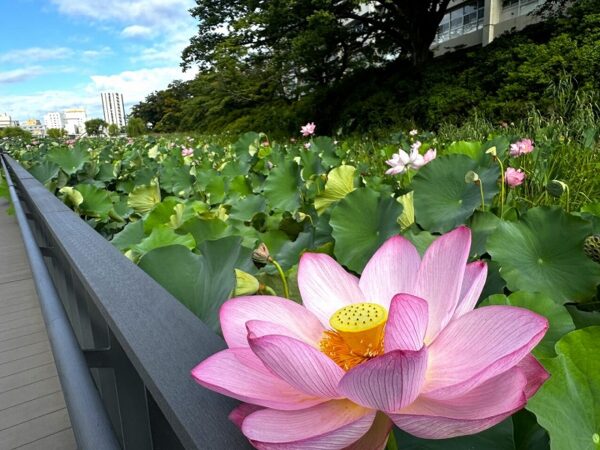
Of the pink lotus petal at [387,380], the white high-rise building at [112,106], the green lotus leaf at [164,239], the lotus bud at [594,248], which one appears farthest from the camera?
the white high-rise building at [112,106]

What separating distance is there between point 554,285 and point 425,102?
9168 millimetres

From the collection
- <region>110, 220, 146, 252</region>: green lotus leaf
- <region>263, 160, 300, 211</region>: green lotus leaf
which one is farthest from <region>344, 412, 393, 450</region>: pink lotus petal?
<region>263, 160, 300, 211</region>: green lotus leaf

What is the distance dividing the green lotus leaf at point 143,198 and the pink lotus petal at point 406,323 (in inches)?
58.3

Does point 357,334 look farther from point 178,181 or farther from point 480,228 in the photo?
point 178,181

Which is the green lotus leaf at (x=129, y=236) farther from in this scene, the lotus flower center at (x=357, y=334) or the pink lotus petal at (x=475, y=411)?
the pink lotus petal at (x=475, y=411)

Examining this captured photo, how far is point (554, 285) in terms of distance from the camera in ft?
2.14

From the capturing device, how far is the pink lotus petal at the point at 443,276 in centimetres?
33

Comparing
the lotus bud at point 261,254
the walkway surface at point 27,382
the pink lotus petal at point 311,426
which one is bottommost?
the walkway surface at point 27,382

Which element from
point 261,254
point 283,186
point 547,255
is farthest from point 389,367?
point 283,186

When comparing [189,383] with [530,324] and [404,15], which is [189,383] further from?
[404,15]

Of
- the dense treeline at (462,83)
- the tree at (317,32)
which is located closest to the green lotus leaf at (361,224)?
the dense treeline at (462,83)

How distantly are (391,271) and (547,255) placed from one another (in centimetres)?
42

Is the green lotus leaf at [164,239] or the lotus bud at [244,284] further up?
the lotus bud at [244,284]

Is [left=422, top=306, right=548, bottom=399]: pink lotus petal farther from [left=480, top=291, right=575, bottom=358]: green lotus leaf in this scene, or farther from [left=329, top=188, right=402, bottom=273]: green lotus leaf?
[left=329, top=188, right=402, bottom=273]: green lotus leaf
